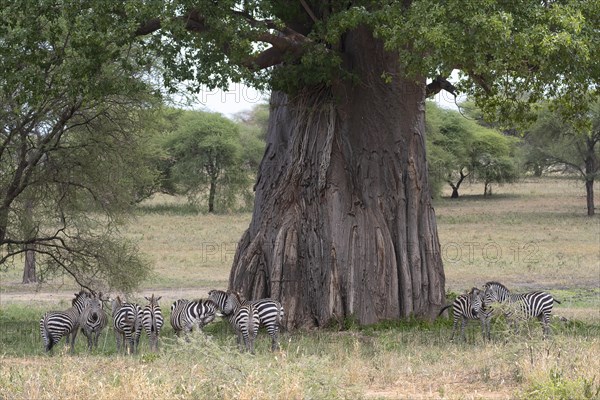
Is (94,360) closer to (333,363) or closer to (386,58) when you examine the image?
(333,363)

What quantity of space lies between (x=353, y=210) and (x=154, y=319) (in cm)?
519

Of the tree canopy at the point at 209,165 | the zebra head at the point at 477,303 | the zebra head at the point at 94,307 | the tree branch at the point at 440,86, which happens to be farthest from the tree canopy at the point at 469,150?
the zebra head at the point at 94,307

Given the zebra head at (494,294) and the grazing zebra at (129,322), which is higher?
the zebra head at (494,294)

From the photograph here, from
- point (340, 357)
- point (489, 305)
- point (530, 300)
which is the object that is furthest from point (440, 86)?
point (340, 357)

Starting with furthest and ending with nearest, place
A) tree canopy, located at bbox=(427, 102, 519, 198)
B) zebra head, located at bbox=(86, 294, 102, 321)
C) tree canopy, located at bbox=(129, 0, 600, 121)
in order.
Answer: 1. tree canopy, located at bbox=(427, 102, 519, 198)
2. zebra head, located at bbox=(86, 294, 102, 321)
3. tree canopy, located at bbox=(129, 0, 600, 121)

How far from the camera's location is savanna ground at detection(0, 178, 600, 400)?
373 inches

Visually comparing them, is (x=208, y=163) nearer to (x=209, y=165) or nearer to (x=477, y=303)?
(x=209, y=165)

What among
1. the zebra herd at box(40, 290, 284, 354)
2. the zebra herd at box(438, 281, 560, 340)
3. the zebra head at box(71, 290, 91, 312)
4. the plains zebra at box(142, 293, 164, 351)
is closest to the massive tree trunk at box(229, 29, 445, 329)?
the zebra herd at box(438, 281, 560, 340)

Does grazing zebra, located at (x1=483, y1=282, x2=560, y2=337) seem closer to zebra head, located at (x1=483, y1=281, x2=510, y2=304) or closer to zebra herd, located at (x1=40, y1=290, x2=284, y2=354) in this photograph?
zebra head, located at (x1=483, y1=281, x2=510, y2=304)

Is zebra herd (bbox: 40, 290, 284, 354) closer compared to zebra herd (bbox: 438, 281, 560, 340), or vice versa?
zebra herd (bbox: 40, 290, 284, 354)

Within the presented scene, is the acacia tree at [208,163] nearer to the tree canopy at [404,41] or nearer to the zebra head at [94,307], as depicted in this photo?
the tree canopy at [404,41]

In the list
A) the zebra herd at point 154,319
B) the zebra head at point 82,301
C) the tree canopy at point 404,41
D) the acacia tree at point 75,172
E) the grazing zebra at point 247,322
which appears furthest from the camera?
the acacia tree at point 75,172

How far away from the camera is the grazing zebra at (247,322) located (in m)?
15.3

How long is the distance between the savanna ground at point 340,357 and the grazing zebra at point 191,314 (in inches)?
21.4
